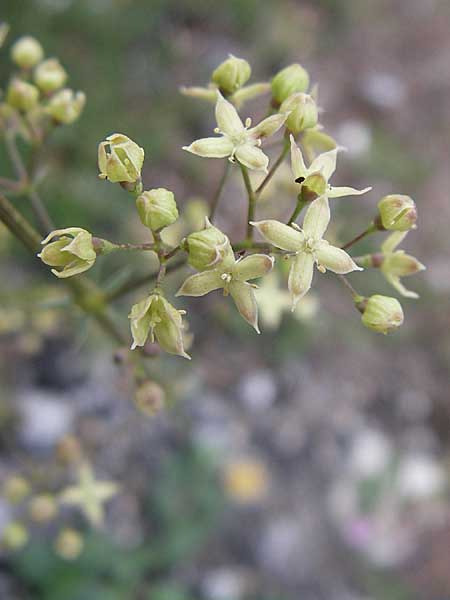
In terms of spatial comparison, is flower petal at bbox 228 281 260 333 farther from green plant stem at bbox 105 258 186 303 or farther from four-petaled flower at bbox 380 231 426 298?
four-petaled flower at bbox 380 231 426 298

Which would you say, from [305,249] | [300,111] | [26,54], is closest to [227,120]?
[300,111]

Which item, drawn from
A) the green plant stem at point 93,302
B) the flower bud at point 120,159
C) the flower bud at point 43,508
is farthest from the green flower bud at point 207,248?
the flower bud at point 43,508

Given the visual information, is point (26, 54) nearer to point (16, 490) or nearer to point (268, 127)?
point (268, 127)

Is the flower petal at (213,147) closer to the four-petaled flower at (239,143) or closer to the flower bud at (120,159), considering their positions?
the four-petaled flower at (239,143)

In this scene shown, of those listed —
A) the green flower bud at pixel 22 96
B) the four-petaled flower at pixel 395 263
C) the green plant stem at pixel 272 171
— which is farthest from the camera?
the green flower bud at pixel 22 96

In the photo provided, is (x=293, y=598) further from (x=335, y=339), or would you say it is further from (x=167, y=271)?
(x=167, y=271)

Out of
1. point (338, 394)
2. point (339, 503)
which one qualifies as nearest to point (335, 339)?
point (338, 394)
